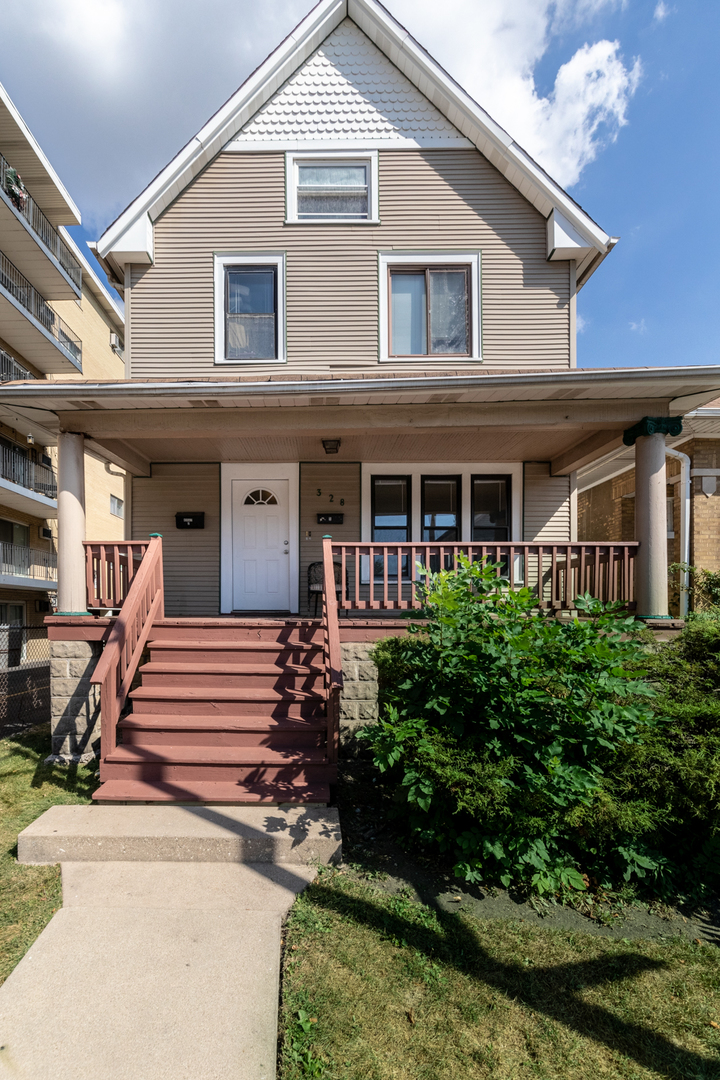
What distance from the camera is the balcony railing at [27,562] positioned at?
16.9 metres

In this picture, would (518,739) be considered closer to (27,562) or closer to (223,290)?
(223,290)

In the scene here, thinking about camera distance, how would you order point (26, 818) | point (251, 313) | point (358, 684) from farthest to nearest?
point (251, 313)
point (358, 684)
point (26, 818)

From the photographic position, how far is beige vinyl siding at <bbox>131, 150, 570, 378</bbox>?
7723 millimetres

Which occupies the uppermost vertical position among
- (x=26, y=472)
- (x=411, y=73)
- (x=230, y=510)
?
(x=411, y=73)

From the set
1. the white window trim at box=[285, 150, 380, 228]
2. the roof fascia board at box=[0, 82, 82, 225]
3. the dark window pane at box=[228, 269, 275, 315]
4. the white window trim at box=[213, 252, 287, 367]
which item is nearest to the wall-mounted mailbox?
the white window trim at box=[213, 252, 287, 367]

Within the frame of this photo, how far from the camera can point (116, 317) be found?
2400 cm

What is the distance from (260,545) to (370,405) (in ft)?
10.1

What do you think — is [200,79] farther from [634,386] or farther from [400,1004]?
[400,1004]

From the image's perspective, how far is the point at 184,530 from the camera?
8.10m

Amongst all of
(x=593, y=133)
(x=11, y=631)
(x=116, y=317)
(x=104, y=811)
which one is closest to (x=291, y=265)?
(x=11, y=631)

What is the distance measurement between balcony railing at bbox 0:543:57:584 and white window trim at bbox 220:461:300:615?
1172 centimetres

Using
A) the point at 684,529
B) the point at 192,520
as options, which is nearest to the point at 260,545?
the point at 192,520

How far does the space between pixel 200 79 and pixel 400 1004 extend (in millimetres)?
14743

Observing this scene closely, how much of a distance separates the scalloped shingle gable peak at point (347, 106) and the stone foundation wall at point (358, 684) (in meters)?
7.27
